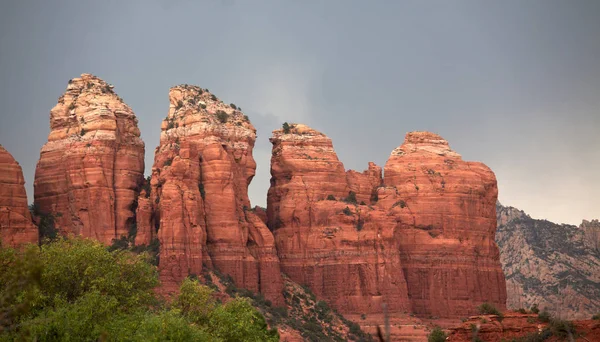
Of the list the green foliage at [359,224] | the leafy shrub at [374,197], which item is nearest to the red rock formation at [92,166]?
the green foliage at [359,224]

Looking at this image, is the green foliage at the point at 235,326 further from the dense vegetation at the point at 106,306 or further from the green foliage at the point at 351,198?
the green foliage at the point at 351,198

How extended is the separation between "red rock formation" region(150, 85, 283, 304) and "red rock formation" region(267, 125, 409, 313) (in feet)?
18.7

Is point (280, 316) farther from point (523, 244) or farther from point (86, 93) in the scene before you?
point (523, 244)

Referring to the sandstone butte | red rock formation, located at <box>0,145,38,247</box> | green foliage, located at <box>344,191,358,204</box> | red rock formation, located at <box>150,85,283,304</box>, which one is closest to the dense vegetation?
red rock formation, located at <box>0,145,38,247</box>

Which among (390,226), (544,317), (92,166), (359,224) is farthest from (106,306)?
(390,226)

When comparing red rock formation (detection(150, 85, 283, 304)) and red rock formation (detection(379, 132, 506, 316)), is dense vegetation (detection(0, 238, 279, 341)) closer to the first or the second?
red rock formation (detection(150, 85, 283, 304))

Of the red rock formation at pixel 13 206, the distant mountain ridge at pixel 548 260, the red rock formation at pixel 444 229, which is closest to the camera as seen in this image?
the red rock formation at pixel 13 206

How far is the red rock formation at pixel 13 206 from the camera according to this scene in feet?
333

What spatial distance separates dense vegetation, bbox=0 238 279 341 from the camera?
187 ft

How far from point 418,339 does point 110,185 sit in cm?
3511

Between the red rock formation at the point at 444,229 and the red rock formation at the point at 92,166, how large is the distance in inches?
1204

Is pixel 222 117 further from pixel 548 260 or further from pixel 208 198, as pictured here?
pixel 548 260

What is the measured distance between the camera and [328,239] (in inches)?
4761

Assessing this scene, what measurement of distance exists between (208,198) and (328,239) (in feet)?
52.6
